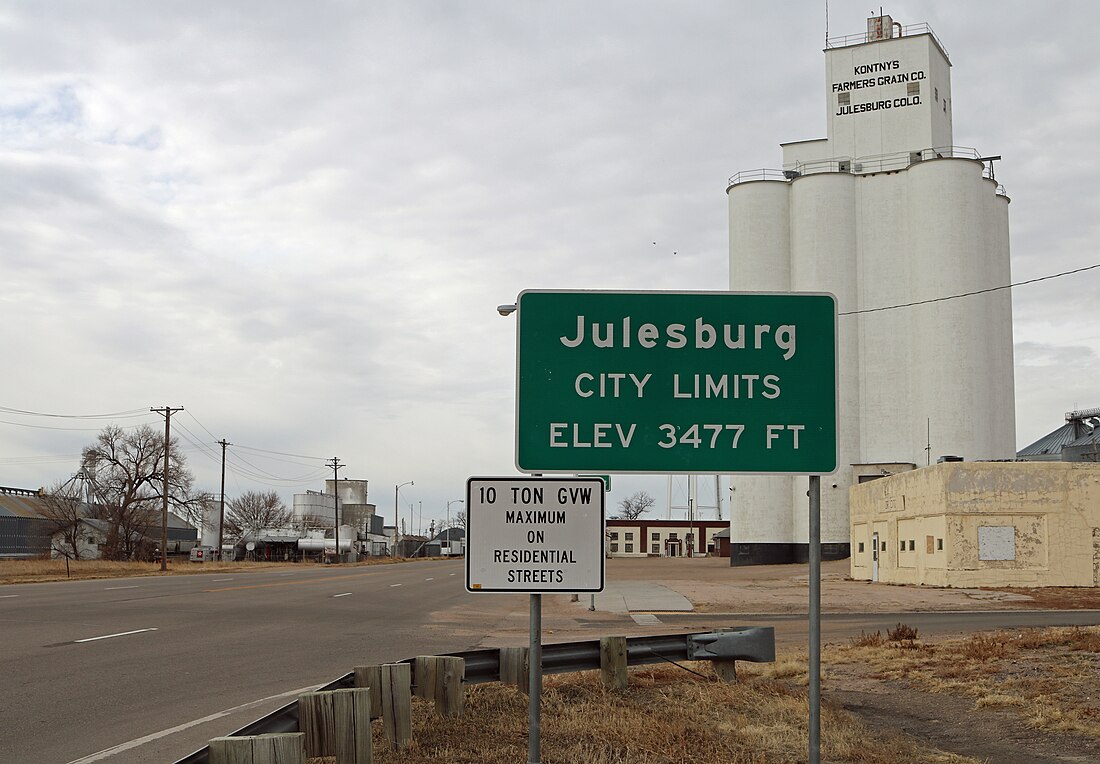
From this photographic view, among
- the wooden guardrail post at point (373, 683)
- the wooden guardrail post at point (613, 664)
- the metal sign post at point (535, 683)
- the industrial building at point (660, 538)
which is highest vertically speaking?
the metal sign post at point (535, 683)

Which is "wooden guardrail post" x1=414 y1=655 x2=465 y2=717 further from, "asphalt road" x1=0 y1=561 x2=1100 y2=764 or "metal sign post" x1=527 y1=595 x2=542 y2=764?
"metal sign post" x1=527 y1=595 x2=542 y2=764

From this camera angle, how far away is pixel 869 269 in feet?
220

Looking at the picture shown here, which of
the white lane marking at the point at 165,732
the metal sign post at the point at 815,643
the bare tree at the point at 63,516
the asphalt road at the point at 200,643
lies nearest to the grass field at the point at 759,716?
the white lane marking at the point at 165,732

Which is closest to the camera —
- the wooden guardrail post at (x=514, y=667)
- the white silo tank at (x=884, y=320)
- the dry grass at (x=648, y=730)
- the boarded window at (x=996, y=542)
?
the dry grass at (x=648, y=730)

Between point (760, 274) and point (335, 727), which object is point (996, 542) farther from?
point (335, 727)

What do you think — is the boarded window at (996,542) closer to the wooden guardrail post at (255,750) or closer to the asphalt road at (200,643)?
the asphalt road at (200,643)

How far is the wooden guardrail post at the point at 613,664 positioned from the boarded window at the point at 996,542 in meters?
30.1

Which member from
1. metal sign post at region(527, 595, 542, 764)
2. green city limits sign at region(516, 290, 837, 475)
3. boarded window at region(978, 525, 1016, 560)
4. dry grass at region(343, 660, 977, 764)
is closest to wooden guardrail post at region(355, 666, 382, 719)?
dry grass at region(343, 660, 977, 764)

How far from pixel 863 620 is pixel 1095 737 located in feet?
50.4

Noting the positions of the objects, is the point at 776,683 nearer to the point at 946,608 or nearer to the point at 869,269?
the point at 946,608

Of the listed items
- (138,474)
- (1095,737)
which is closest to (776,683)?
(1095,737)

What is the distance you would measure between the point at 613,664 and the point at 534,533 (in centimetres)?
509

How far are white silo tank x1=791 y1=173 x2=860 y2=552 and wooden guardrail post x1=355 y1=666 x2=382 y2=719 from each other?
5920 cm

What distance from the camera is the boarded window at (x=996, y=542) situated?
121 ft
